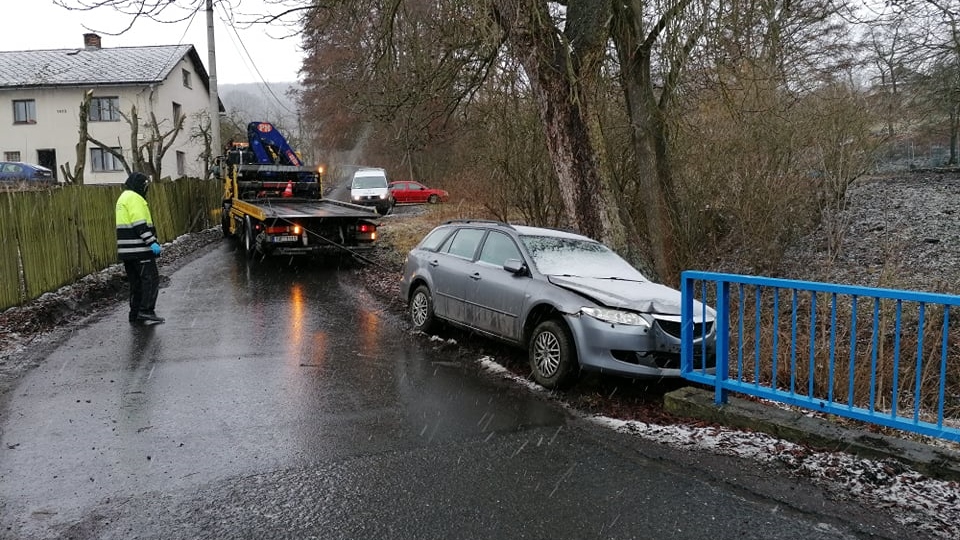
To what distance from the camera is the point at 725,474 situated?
442 cm

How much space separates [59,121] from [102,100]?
259 cm

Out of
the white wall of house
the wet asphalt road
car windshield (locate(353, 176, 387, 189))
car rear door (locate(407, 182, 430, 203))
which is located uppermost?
the white wall of house

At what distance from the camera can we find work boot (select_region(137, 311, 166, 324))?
29.6ft

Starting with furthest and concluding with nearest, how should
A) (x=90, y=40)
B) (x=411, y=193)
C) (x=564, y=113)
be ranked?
(x=90, y=40) → (x=411, y=193) → (x=564, y=113)

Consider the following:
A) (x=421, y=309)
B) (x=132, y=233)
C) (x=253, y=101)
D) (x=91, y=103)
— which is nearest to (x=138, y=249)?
(x=132, y=233)

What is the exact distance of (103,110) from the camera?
3625 cm

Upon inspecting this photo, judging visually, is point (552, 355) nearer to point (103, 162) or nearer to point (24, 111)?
point (103, 162)

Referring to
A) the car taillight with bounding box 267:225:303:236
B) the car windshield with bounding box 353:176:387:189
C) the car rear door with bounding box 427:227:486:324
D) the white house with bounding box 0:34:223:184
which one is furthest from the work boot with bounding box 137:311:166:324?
the white house with bounding box 0:34:223:184

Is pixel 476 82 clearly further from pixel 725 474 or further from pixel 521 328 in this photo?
pixel 725 474

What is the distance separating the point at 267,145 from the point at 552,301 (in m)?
15.2

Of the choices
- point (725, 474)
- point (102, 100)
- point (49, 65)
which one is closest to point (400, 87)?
point (725, 474)

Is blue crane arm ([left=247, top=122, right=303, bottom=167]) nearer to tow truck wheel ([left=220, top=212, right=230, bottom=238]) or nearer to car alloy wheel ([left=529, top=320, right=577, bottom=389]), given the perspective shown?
tow truck wheel ([left=220, top=212, right=230, bottom=238])

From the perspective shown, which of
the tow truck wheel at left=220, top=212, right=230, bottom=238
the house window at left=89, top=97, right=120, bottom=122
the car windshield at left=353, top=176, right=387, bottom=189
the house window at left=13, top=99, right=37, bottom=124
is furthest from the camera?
the house window at left=13, top=99, right=37, bottom=124

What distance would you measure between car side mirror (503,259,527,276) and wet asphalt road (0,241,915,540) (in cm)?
112
